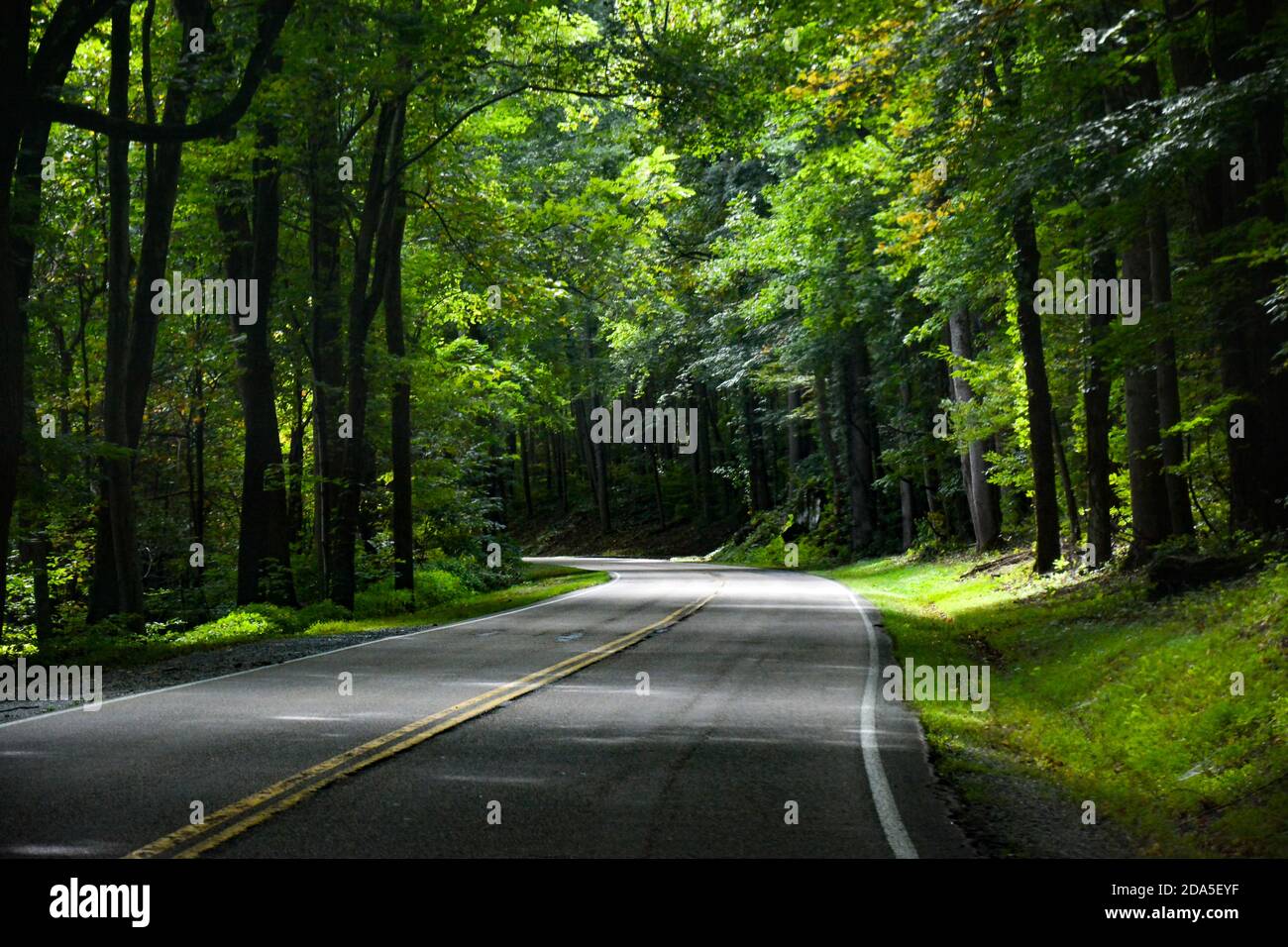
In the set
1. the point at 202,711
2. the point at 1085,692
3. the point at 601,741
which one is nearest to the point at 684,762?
the point at 601,741

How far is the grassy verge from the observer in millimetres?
15492

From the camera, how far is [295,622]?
70.0 feet

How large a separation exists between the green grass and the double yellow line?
4.08m

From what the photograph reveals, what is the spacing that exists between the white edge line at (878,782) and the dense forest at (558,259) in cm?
506

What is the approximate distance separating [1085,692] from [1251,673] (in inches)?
101

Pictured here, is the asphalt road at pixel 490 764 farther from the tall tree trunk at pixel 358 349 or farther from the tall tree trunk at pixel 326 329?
the tall tree trunk at pixel 326 329

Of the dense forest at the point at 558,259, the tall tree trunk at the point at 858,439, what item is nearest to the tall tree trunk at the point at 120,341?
the dense forest at the point at 558,259

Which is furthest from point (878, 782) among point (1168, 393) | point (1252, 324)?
point (1168, 393)

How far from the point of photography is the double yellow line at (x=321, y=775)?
6.24m

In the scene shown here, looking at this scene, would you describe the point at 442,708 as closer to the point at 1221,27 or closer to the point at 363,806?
the point at 363,806

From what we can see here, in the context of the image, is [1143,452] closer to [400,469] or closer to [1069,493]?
[1069,493]

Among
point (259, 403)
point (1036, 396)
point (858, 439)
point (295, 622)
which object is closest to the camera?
point (295, 622)

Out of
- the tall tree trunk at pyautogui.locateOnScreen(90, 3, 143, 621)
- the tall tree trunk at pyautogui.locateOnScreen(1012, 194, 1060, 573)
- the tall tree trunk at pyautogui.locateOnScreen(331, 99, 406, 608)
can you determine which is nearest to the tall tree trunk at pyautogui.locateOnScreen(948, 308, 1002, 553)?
the tall tree trunk at pyautogui.locateOnScreen(1012, 194, 1060, 573)

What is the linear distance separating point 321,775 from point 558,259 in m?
19.6
